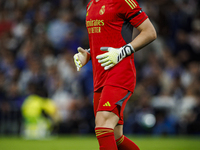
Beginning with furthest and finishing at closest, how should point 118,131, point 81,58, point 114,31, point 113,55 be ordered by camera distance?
point 81,58 < point 118,131 < point 114,31 < point 113,55

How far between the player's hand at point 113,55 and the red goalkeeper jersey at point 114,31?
73mm

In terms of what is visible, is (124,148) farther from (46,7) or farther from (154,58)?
(46,7)

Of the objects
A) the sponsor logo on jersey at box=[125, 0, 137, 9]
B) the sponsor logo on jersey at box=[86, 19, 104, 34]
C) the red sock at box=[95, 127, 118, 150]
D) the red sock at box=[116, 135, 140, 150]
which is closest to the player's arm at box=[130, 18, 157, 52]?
the sponsor logo on jersey at box=[125, 0, 137, 9]

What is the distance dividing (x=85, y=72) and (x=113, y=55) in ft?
27.0

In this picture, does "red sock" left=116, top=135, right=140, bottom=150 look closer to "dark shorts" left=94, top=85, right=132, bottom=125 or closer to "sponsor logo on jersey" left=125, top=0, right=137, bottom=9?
"dark shorts" left=94, top=85, right=132, bottom=125

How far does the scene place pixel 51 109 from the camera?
11469mm

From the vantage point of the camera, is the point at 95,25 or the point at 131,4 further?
the point at 95,25

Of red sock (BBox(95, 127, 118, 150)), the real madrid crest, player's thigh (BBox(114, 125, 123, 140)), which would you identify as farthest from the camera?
player's thigh (BBox(114, 125, 123, 140))

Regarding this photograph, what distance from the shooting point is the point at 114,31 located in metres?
4.01

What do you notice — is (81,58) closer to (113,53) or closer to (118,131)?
(113,53)

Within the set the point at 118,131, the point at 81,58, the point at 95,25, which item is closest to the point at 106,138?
the point at 118,131

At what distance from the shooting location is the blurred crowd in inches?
423

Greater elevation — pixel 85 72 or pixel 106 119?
pixel 85 72

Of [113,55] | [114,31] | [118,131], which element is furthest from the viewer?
[118,131]
